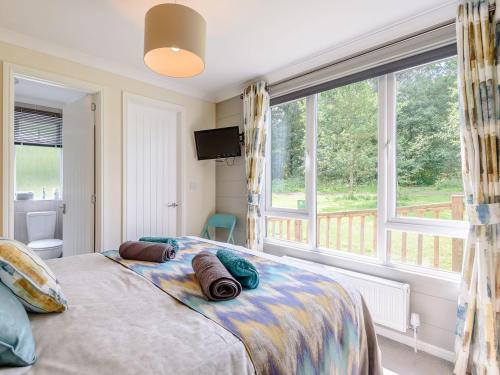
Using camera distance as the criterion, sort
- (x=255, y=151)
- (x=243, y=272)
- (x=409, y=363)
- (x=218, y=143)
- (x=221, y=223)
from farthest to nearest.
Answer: (x=221, y=223)
(x=218, y=143)
(x=255, y=151)
(x=409, y=363)
(x=243, y=272)

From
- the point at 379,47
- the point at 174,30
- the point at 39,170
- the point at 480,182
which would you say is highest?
the point at 379,47

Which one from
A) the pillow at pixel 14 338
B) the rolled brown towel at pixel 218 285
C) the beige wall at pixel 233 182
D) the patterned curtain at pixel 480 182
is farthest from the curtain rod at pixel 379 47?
the pillow at pixel 14 338

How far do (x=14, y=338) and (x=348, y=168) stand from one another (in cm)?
258

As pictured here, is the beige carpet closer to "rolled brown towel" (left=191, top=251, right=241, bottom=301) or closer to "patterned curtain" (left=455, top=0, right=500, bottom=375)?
"patterned curtain" (left=455, top=0, right=500, bottom=375)

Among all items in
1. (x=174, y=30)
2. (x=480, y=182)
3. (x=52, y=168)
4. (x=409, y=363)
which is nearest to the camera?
(x=174, y=30)

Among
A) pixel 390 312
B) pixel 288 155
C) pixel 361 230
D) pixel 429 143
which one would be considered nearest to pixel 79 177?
pixel 288 155

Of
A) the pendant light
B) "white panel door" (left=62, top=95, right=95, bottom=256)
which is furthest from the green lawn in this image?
"white panel door" (left=62, top=95, right=95, bottom=256)

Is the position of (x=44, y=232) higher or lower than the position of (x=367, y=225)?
lower

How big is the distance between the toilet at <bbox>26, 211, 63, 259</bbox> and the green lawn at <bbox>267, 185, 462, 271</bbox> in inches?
114

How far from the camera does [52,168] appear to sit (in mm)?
4340

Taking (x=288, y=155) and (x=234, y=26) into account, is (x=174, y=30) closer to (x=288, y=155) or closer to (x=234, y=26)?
(x=234, y=26)

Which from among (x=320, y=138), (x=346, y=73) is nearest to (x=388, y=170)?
(x=320, y=138)

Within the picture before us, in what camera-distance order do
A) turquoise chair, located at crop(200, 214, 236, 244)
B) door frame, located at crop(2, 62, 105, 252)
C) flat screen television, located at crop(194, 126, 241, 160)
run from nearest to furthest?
door frame, located at crop(2, 62, 105, 252) → flat screen television, located at crop(194, 126, 241, 160) → turquoise chair, located at crop(200, 214, 236, 244)

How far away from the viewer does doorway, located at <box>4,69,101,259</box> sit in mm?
2898
